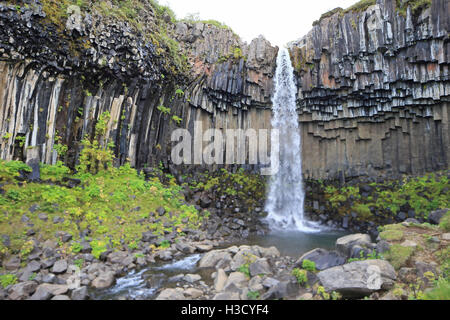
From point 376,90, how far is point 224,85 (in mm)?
10443

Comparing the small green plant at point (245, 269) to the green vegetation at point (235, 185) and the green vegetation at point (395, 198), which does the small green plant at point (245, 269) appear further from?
the green vegetation at point (395, 198)

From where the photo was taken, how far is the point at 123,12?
15805mm

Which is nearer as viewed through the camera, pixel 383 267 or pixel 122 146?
pixel 383 267

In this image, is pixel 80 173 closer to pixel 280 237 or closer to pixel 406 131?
pixel 280 237

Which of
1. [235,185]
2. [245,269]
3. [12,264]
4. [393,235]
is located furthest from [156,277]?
[235,185]

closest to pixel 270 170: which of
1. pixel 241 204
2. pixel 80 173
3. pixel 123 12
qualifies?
pixel 241 204

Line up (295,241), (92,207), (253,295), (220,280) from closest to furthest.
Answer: (253,295)
(220,280)
(92,207)
(295,241)

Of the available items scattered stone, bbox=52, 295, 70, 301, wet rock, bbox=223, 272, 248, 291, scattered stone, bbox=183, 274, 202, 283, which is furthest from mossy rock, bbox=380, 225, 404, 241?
scattered stone, bbox=52, 295, 70, 301

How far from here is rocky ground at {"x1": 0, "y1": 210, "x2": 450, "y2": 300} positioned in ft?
18.4

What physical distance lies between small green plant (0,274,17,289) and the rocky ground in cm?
11

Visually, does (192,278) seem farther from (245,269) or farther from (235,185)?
(235,185)

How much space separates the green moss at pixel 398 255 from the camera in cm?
635

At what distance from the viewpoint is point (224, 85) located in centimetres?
1962

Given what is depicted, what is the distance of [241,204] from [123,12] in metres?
14.1
